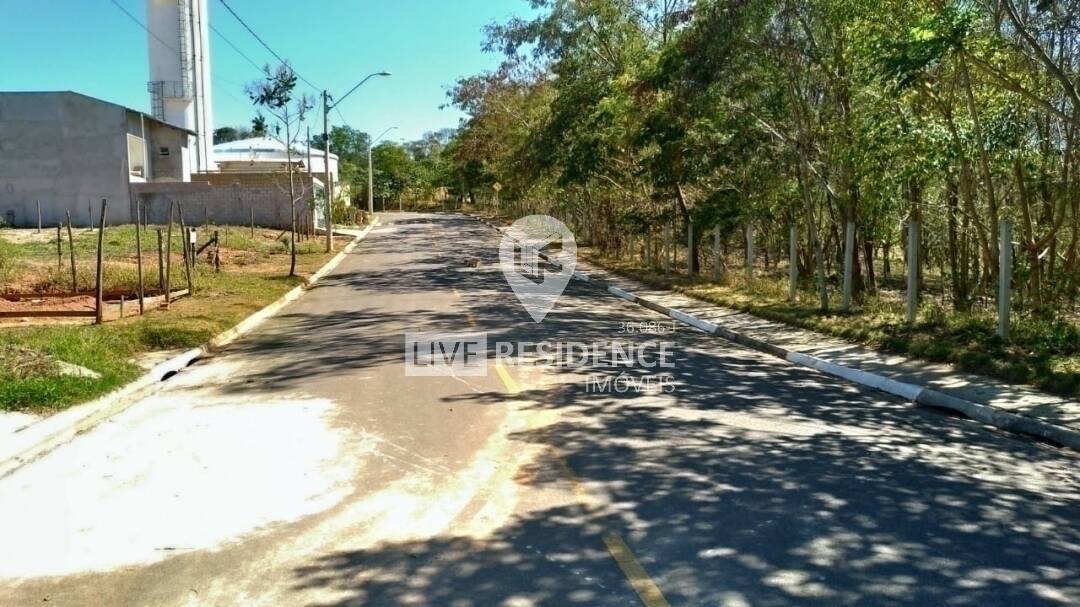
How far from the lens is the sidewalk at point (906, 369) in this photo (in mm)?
8496

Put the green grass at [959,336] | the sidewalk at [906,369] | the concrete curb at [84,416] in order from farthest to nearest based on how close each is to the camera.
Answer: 1. the green grass at [959,336]
2. the sidewalk at [906,369]
3. the concrete curb at [84,416]

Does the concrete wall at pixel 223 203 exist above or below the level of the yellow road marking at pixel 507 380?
above

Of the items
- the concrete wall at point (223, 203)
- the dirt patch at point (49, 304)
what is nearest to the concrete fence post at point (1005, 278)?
the dirt patch at point (49, 304)

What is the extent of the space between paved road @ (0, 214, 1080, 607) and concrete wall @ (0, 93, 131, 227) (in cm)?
3725

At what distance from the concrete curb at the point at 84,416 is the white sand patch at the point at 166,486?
18 centimetres

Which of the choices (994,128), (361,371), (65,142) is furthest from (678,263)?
(65,142)

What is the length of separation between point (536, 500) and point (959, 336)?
857 centimetres

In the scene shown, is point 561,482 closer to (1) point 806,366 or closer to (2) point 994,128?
(1) point 806,366

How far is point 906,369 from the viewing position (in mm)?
10750

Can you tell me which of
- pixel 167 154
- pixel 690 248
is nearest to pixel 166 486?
pixel 690 248

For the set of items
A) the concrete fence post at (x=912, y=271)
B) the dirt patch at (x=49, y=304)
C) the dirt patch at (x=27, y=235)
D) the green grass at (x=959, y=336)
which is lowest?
the green grass at (x=959, y=336)

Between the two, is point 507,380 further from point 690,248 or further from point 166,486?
point 690,248

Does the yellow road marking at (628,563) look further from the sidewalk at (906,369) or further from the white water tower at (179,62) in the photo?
the white water tower at (179,62)

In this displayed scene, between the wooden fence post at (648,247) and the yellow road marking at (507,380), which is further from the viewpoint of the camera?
the wooden fence post at (648,247)
